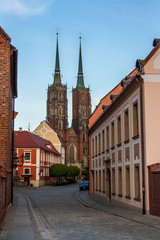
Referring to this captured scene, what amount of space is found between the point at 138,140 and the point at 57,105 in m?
121

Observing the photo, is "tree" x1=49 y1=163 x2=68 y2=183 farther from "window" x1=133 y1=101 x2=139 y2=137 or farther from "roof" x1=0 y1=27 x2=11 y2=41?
"roof" x1=0 y1=27 x2=11 y2=41

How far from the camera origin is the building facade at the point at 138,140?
1736 centimetres

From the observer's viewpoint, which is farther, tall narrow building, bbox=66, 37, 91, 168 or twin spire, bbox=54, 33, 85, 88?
twin spire, bbox=54, 33, 85, 88

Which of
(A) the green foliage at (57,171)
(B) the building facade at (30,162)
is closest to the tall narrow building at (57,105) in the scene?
(A) the green foliage at (57,171)

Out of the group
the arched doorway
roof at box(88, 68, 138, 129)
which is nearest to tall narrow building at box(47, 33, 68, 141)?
roof at box(88, 68, 138, 129)

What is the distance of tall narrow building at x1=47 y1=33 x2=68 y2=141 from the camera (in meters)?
136

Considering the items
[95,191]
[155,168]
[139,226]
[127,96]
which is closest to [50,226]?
[139,226]

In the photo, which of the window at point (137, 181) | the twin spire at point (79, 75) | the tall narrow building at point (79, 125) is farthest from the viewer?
the twin spire at point (79, 75)

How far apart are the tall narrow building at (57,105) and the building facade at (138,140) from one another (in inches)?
4307

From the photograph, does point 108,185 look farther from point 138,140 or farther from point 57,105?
point 57,105

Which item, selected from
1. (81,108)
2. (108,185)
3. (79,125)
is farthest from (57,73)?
(108,185)

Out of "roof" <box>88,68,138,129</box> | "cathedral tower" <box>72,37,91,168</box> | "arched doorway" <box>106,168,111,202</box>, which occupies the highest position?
"cathedral tower" <box>72,37,91,168</box>

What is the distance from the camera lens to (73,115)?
148625 mm

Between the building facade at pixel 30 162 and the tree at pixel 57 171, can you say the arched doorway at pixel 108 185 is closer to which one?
the building facade at pixel 30 162
